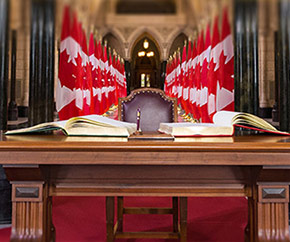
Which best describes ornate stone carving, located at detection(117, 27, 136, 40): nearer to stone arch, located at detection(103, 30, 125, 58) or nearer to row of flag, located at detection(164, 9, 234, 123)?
stone arch, located at detection(103, 30, 125, 58)

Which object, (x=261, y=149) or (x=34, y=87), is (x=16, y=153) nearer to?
(x=261, y=149)

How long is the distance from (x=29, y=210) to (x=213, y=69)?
107 inches

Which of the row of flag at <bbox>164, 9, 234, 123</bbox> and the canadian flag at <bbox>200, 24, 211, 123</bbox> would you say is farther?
the canadian flag at <bbox>200, 24, 211, 123</bbox>

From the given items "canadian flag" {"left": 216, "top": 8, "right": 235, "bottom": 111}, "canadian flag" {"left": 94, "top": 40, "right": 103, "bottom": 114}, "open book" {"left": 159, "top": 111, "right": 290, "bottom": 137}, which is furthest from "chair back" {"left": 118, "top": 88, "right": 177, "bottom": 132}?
"canadian flag" {"left": 94, "top": 40, "right": 103, "bottom": 114}

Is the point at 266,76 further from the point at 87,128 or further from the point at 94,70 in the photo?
the point at 87,128

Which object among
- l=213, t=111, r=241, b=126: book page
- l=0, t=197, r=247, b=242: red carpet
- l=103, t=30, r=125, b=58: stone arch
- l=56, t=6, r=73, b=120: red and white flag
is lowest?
l=0, t=197, r=247, b=242: red carpet

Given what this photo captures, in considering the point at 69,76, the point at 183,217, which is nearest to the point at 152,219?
the point at 183,217

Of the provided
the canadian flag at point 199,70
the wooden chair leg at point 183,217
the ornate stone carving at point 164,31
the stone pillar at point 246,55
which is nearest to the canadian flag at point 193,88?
the canadian flag at point 199,70

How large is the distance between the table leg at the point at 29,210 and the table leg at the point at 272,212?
2.39ft

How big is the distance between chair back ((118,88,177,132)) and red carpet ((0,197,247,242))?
2.35 feet

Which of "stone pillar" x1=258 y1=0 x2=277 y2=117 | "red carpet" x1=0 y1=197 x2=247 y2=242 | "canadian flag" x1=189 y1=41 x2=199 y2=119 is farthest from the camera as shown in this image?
"stone pillar" x1=258 y1=0 x2=277 y2=117

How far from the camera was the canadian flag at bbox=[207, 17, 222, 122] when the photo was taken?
10.5 ft

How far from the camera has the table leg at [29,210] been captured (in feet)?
3.23

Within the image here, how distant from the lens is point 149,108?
2.47 meters
